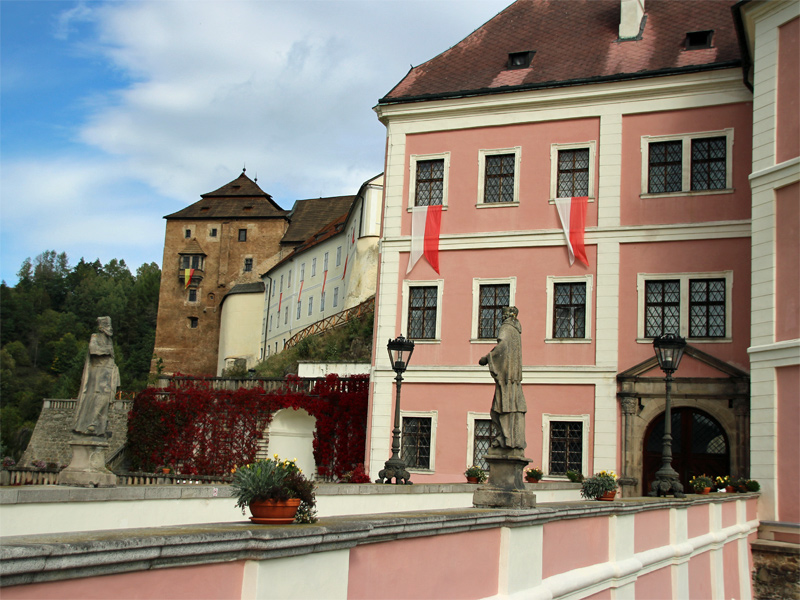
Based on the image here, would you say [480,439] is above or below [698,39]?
below

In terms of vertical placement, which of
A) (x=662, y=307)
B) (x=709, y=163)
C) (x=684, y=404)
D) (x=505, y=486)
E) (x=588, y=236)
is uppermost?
(x=709, y=163)

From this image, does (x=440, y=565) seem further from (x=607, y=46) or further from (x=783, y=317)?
(x=607, y=46)

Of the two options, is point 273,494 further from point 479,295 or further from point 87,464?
point 479,295

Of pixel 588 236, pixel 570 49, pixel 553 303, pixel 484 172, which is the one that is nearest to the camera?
pixel 588 236

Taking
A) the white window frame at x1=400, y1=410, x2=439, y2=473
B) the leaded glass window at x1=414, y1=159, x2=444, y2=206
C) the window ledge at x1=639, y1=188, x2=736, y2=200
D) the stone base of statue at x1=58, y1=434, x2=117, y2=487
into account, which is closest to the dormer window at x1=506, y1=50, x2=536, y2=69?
the leaded glass window at x1=414, y1=159, x2=444, y2=206

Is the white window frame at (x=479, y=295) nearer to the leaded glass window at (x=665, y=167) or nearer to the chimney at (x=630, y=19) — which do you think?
the leaded glass window at (x=665, y=167)

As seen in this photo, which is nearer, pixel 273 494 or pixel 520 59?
pixel 273 494

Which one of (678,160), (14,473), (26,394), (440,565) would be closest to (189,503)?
(440,565)

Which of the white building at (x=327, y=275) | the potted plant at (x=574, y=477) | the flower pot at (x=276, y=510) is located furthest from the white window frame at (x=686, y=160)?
the white building at (x=327, y=275)

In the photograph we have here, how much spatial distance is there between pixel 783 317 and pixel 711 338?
12.9 ft

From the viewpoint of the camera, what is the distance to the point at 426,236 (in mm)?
27391

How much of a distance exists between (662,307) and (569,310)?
2.57 metres

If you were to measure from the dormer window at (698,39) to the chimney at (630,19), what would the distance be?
1838 mm

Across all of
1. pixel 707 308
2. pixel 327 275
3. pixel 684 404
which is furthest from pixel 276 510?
pixel 327 275
